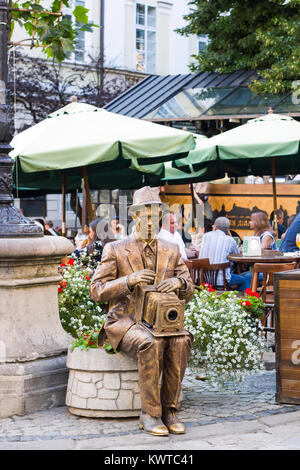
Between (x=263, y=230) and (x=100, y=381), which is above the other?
(x=263, y=230)

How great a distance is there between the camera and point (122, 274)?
5.93 metres

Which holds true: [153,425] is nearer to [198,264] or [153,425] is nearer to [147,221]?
[147,221]

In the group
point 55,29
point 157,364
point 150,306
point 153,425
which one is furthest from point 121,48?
point 153,425

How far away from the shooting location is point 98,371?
19.4ft

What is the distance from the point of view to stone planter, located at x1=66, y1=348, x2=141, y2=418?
5887 millimetres

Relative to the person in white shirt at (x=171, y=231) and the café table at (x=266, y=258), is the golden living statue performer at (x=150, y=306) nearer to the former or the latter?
the café table at (x=266, y=258)

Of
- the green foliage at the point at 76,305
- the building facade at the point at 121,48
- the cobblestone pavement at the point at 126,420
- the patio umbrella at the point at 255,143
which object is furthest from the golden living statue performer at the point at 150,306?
the building facade at the point at 121,48

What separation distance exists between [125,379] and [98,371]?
0.20 metres

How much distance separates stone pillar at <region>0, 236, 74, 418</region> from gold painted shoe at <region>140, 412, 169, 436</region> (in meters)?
0.96

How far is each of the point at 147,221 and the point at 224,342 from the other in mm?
1285

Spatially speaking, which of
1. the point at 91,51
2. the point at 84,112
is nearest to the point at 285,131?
the point at 84,112

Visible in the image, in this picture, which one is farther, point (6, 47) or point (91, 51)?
point (91, 51)

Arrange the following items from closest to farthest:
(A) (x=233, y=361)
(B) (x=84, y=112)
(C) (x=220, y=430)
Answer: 1. (C) (x=220, y=430)
2. (A) (x=233, y=361)
3. (B) (x=84, y=112)
